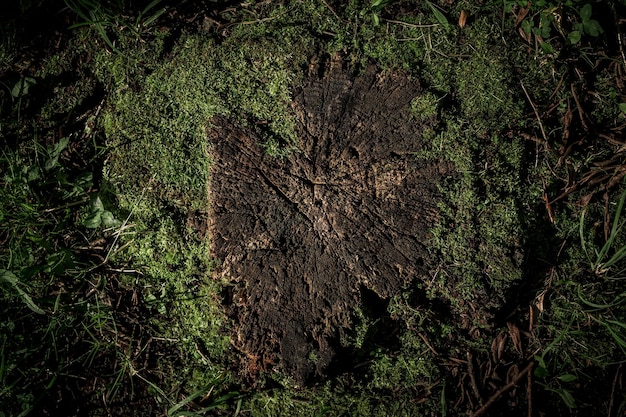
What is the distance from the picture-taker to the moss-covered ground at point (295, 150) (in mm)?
2086

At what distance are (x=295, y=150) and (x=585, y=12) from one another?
1.79 metres

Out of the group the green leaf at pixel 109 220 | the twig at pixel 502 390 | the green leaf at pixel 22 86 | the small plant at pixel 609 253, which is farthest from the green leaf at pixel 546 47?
the green leaf at pixel 22 86

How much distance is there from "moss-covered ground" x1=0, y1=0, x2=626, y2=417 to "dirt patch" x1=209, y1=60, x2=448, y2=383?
0.11 m

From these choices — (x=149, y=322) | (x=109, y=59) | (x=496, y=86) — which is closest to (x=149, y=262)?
(x=149, y=322)

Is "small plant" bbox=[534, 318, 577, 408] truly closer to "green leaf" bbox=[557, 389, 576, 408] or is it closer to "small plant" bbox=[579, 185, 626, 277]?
"green leaf" bbox=[557, 389, 576, 408]

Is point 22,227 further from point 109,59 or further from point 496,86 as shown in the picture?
point 496,86

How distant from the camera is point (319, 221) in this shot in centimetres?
192

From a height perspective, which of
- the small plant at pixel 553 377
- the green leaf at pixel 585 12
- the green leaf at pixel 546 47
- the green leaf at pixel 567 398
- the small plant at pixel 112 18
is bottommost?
the green leaf at pixel 567 398

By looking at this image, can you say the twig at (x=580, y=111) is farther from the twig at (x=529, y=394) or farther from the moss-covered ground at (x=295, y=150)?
the twig at (x=529, y=394)

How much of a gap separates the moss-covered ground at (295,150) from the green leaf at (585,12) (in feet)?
0.04

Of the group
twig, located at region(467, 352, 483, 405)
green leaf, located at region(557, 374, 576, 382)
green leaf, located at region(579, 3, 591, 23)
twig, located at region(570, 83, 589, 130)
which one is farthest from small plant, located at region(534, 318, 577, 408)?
green leaf, located at region(579, 3, 591, 23)

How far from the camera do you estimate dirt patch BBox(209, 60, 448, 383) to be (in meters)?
1.90

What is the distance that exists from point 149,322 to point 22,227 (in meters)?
0.98

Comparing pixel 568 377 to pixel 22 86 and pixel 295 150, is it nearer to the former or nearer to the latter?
pixel 295 150
